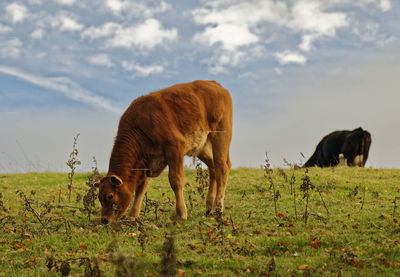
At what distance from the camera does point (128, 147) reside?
7.90 m

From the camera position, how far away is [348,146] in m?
22.0

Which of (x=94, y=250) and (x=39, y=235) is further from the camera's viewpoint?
(x=39, y=235)

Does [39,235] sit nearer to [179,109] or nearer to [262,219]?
[179,109]

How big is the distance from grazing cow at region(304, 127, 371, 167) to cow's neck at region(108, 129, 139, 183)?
15.5 meters

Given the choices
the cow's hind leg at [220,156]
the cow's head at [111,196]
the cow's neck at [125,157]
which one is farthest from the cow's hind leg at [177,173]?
the cow's hind leg at [220,156]

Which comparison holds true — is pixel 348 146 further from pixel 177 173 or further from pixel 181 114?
pixel 177 173

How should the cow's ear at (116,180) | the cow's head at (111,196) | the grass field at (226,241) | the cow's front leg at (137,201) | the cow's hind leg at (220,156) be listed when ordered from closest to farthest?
the grass field at (226,241), the cow's ear at (116,180), the cow's head at (111,196), the cow's front leg at (137,201), the cow's hind leg at (220,156)

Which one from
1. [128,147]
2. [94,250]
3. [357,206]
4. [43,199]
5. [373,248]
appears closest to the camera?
[373,248]

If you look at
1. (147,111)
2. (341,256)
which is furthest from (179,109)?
(341,256)

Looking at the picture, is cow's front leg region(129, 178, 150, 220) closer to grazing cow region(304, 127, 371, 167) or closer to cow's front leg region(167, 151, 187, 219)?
cow's front leg region(167, 151, 187, 219)

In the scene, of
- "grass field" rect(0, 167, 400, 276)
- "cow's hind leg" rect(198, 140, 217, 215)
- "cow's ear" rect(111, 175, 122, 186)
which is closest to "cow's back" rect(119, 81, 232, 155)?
"cow's hind leg" rect(198, 140, 217, 215)

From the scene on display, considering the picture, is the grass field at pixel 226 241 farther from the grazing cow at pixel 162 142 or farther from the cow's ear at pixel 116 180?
the cow's ear at pixel 116 180

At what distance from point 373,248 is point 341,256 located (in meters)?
0.82

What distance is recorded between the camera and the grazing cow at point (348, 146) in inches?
862
